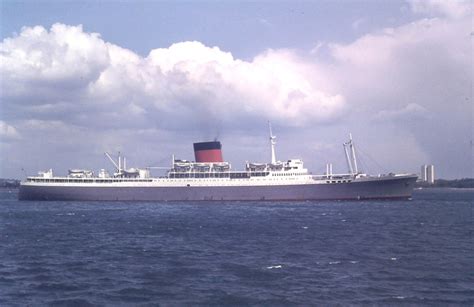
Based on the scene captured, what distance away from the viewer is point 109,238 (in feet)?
109

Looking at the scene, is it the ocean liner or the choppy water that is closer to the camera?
the choppy water

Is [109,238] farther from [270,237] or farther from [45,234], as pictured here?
[270,237]

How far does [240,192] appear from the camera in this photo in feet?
255

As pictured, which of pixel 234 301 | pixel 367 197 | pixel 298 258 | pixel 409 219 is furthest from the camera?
pixel 367 197

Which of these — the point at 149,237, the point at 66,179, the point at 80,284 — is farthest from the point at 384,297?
the point at 66,179

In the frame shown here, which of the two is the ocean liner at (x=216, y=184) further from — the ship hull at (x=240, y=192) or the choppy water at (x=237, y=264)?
the choppy water at (x=237, y=264)

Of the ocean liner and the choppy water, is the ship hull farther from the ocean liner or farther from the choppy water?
the choppy water

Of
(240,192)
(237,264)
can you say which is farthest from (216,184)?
(237,264)

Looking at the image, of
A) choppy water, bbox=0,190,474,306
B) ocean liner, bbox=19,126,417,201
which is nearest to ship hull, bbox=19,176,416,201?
ocean liner, bbox=19,126,417,201

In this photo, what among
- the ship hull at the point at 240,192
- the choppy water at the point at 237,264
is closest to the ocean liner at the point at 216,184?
the ship hull at the point at 240,192

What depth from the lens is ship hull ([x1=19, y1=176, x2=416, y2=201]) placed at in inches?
2950

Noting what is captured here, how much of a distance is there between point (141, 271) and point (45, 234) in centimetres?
1672

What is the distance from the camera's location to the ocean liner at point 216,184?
75.3 metres

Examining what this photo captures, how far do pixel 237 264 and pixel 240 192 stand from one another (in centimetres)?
5437
